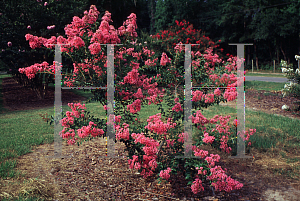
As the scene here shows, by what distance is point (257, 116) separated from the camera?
6.84m

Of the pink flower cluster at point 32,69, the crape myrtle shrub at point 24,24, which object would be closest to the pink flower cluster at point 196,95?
the pink flower cluster at point 32,69

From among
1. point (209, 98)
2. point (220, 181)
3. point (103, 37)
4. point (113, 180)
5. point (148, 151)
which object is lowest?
point (113, 180)

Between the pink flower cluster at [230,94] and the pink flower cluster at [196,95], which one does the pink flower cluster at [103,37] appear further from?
the pink flower cluster at [230,94]

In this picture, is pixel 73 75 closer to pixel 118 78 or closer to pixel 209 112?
pixel 118 78

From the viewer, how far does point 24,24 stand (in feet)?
31.4

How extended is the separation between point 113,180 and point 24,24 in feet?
27.5

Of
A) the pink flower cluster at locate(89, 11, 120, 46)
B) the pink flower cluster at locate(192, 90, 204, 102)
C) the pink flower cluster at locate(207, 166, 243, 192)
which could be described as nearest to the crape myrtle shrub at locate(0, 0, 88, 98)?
the pink flower cluster at locate(89, 11, 120, 46)

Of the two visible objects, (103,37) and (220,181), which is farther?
(103,37)

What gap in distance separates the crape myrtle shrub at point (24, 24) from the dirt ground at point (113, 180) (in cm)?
601

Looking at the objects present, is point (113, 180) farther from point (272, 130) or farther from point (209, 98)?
point (272, 130)

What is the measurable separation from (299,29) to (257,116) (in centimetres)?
2002

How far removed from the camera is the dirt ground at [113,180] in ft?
10.1

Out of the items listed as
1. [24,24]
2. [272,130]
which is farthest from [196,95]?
[24,24]

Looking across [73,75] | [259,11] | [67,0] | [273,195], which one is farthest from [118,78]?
[259,11]
